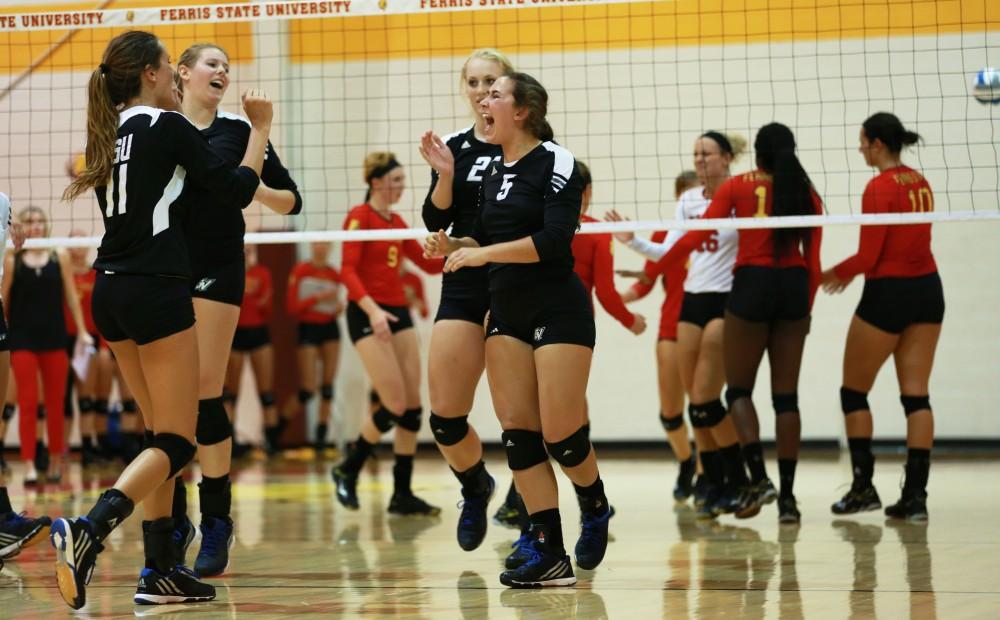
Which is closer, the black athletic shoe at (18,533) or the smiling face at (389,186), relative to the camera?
the black athletic shoe at (18,533)

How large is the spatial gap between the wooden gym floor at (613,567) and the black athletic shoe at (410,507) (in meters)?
0.10

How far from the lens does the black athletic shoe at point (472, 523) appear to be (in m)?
5.62

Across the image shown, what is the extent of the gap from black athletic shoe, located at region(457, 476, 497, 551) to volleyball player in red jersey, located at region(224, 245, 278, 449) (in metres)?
6.93

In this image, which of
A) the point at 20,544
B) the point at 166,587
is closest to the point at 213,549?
the point at 166,587

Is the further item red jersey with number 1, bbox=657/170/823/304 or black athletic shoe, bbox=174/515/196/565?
red jersey with number 1, bbox=657/170/823/304

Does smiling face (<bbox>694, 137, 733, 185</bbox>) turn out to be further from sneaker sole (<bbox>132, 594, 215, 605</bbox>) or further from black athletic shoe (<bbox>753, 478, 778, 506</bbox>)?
sneaker sole (<bbox>132, 594, 215, 605</bbox>)

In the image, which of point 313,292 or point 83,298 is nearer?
point 83,298

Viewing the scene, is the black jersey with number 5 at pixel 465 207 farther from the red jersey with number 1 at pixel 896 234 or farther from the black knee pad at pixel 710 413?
the red jersey with number 1 at pixel 896 234

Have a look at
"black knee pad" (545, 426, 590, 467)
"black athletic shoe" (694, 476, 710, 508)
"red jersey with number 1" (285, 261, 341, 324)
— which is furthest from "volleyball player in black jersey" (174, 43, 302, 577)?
"red jersey with number 1" (285, 261, 341, 324)

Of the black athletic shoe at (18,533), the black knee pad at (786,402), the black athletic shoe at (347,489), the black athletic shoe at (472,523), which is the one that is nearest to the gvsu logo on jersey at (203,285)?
the black athletic shoe at (18,533)

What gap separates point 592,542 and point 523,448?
0.46 metres

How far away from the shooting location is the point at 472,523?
5664mm

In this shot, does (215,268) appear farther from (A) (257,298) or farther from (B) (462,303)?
(A) (257,298)

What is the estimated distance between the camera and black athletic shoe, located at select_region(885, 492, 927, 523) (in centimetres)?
692
